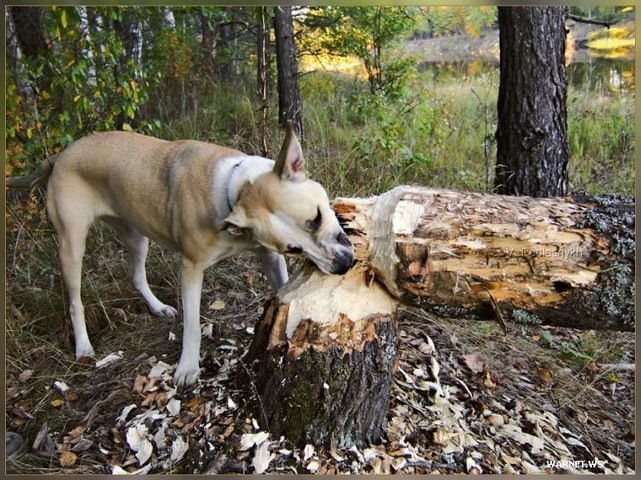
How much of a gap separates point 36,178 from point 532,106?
1.74 metres

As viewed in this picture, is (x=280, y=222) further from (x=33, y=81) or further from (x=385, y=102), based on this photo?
(x=33, y=81)

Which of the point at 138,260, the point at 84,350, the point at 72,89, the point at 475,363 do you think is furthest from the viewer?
the point at 138,260

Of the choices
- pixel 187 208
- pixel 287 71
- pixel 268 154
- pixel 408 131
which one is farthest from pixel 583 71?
pixel 187 208

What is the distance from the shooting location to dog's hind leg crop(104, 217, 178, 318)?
2.19 m

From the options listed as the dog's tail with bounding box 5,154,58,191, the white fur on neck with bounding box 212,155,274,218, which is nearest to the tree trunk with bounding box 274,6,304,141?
the white fur on neck with bounding box 212,155,274,218

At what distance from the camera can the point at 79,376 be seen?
1960 millimetres

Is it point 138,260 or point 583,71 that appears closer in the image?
point 583,71

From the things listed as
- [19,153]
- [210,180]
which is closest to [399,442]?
[210,180]

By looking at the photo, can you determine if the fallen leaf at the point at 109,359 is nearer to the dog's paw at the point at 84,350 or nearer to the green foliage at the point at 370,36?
the dog's paw at the point at 84,350

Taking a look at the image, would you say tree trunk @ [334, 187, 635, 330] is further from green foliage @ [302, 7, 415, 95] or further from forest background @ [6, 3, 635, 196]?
green foliage @ [302, 7, 415, 95]

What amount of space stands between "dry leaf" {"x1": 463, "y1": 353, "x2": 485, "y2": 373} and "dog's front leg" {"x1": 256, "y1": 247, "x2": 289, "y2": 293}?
65 cm

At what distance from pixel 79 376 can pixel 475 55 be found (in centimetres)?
163

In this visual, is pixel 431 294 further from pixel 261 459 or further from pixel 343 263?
pixel 261 459

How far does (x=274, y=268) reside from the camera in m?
2.11
